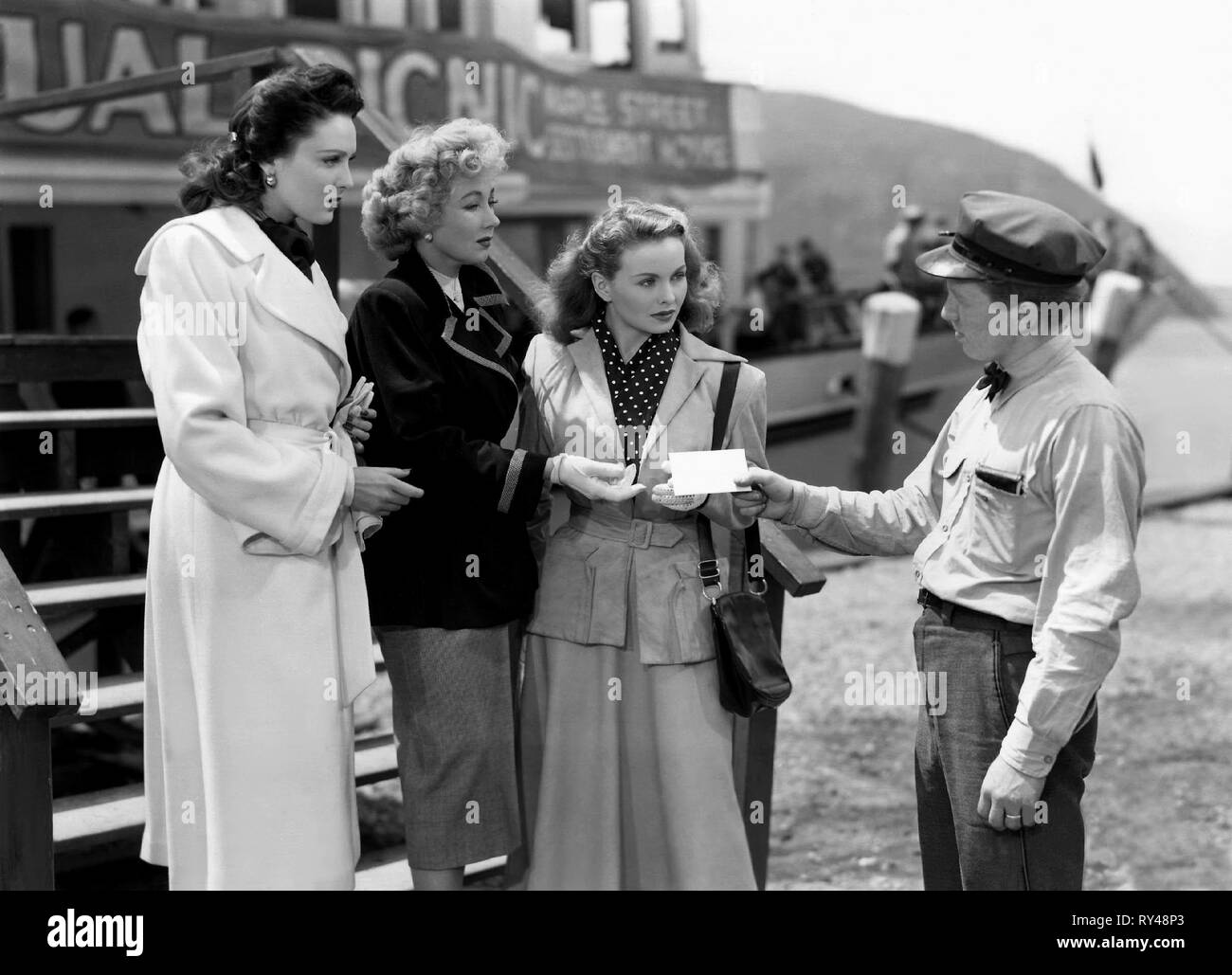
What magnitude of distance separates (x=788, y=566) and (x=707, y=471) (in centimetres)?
76

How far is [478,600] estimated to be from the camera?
2.79 metres

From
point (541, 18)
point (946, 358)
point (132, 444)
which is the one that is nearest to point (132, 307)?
point (541, 18)

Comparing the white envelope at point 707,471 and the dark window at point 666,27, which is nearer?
the white envelope at point 707,471

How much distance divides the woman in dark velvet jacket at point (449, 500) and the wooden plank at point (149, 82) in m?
1.71

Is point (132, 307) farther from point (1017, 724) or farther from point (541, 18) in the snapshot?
point (1017, 724)

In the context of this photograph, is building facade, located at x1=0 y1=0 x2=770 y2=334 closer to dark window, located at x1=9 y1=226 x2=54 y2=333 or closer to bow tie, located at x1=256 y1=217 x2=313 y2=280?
dark window, located at x1=9 y1=226 x2=54 y2=333

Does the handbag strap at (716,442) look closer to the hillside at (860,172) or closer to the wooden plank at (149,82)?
the wooden plank at (149,82)

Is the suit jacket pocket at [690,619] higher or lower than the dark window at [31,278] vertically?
lower

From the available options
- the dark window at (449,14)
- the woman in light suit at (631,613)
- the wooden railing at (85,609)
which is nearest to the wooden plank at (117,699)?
the wooden railing at (85,609)

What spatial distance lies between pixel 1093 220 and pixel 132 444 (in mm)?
11465

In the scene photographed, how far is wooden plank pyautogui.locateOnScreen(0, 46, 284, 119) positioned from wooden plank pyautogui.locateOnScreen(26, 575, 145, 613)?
64.0 inches

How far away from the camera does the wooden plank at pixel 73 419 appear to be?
431 centimetres

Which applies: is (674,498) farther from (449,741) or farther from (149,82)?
(149,82)

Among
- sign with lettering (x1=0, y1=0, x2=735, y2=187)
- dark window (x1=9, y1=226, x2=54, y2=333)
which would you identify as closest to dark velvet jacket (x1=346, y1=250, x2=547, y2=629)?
sign with lettering (x1=0, y1=0, x2=735, y2=187)
